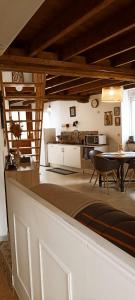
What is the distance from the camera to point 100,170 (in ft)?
19.3

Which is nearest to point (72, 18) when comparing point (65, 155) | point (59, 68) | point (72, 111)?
point (59, 68)

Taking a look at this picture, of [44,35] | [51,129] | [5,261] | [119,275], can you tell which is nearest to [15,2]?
[44,35]

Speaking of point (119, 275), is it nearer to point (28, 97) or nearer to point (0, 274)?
point (0, 274)

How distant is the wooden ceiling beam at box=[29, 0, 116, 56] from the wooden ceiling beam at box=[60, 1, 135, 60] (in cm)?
29

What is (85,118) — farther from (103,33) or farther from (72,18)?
(72,18)

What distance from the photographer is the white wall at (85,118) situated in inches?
319

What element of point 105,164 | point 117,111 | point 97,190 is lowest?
point 97,190

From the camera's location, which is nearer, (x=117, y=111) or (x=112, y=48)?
(x=112, y=48)

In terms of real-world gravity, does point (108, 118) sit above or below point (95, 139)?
above

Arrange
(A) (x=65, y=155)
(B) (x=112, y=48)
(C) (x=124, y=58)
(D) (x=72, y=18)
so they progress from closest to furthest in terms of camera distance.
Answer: (D) (x=72, y=18), (B) (x=112, y=48), (C) (x=124, y=58), (A) (x=65, y=155)

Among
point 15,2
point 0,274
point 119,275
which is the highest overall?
point 15,2

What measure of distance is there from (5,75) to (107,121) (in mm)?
3977

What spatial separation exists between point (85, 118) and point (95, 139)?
1.11m

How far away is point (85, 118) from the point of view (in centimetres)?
912
